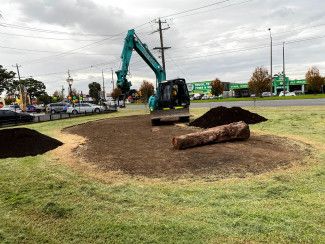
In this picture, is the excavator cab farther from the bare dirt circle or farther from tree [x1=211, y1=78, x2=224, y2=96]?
tree [x1=211, y1=78, x2=224, y2=96]

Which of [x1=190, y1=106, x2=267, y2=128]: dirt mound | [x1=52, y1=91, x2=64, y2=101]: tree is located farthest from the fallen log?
[x1=52, y1=91, x2=64, y2=101]: tree

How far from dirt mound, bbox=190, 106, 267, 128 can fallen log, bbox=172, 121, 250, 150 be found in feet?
20.9

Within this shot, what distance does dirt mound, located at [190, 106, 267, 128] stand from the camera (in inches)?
763

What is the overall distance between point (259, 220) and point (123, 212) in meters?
2.36

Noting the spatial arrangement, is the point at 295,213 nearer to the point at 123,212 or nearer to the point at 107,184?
the point at 123,212

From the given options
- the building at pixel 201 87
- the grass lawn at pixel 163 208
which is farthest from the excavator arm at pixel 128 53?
the building at pixel 201 87

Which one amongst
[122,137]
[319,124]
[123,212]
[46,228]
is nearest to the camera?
[46,228]

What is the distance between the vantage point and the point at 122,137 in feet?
53.5

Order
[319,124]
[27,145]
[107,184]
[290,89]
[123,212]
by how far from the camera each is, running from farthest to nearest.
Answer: [290,89] → [319,124] → [27,145] → [107,184] → [123,212]

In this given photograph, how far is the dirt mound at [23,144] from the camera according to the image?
13330 millimetres

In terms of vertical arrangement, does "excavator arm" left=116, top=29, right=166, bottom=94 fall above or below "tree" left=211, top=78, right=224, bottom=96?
above

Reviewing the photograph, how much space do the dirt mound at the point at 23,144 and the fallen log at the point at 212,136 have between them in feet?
17.6

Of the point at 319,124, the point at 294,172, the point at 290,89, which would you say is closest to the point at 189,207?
the point at 294,172

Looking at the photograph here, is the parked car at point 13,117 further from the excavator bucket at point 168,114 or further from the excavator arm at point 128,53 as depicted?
the excavator bucket at point 168,114
